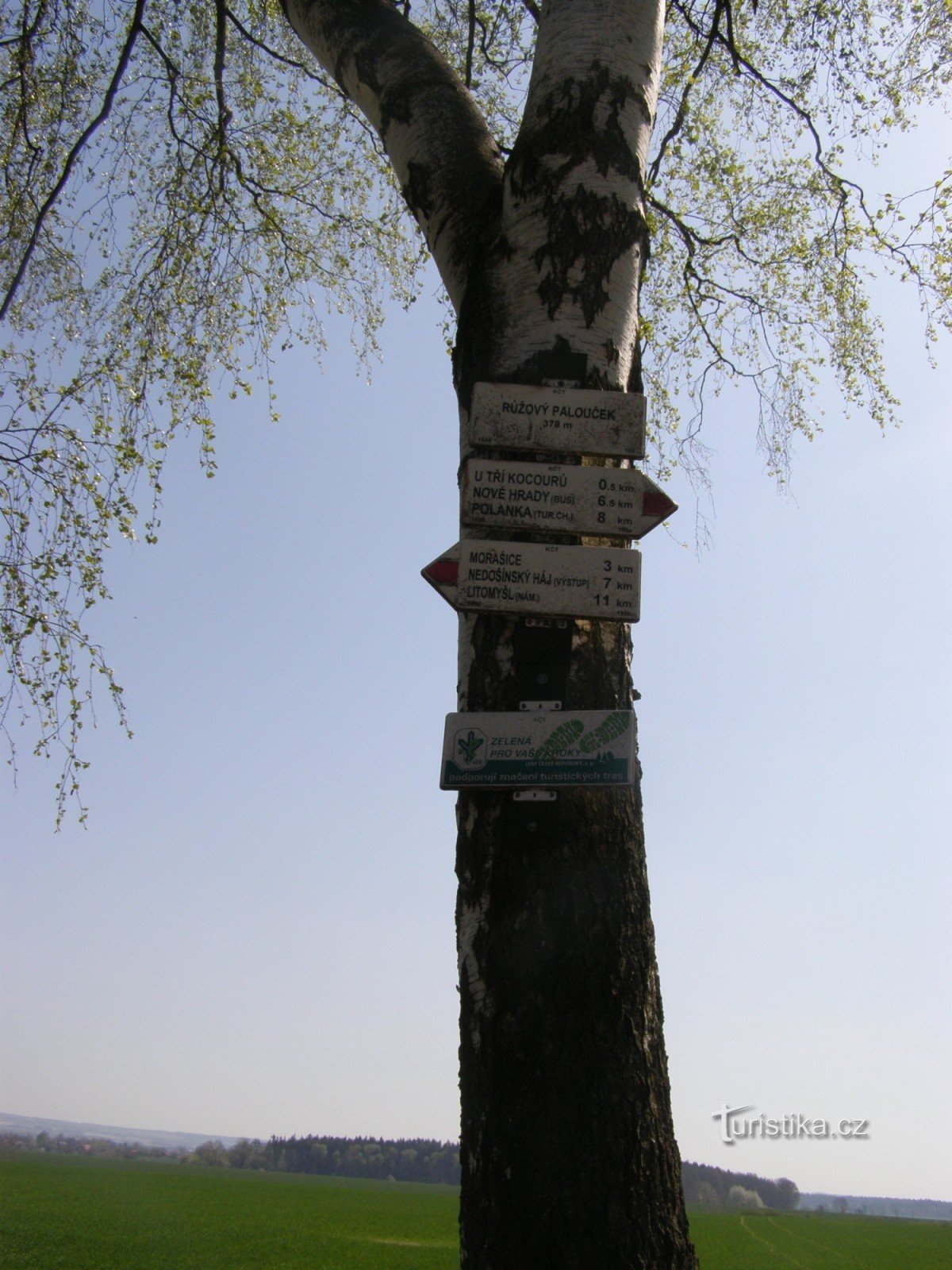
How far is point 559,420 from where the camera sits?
296cm

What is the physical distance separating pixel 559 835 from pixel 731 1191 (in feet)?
123

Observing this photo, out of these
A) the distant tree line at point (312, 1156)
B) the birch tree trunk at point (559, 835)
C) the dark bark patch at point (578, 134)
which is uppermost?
the dark bark patch at point (578, 134)

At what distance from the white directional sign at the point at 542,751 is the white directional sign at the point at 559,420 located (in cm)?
74

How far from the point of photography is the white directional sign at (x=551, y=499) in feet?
9.44

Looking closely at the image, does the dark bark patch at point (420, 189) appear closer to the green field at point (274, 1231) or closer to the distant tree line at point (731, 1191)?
the green field at point (274, 1231)

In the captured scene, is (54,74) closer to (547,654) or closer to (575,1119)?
(547,654)

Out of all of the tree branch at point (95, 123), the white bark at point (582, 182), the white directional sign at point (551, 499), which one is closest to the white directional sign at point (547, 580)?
the white directional sign at point (551, 499)

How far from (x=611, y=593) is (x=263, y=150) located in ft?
22.6

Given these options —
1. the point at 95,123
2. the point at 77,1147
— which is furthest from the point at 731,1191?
the point at 95,123

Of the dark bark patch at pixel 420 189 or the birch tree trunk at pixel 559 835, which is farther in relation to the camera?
the dark bark patch at pixel 420 189

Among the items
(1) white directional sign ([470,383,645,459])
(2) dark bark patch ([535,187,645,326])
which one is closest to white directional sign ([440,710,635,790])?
(1) white directional sign ([470,383,645,459])

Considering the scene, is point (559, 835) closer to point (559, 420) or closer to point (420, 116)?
point (559, 420)

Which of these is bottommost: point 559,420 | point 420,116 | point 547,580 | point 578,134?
point 547,580

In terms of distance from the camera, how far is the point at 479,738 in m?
2.74
